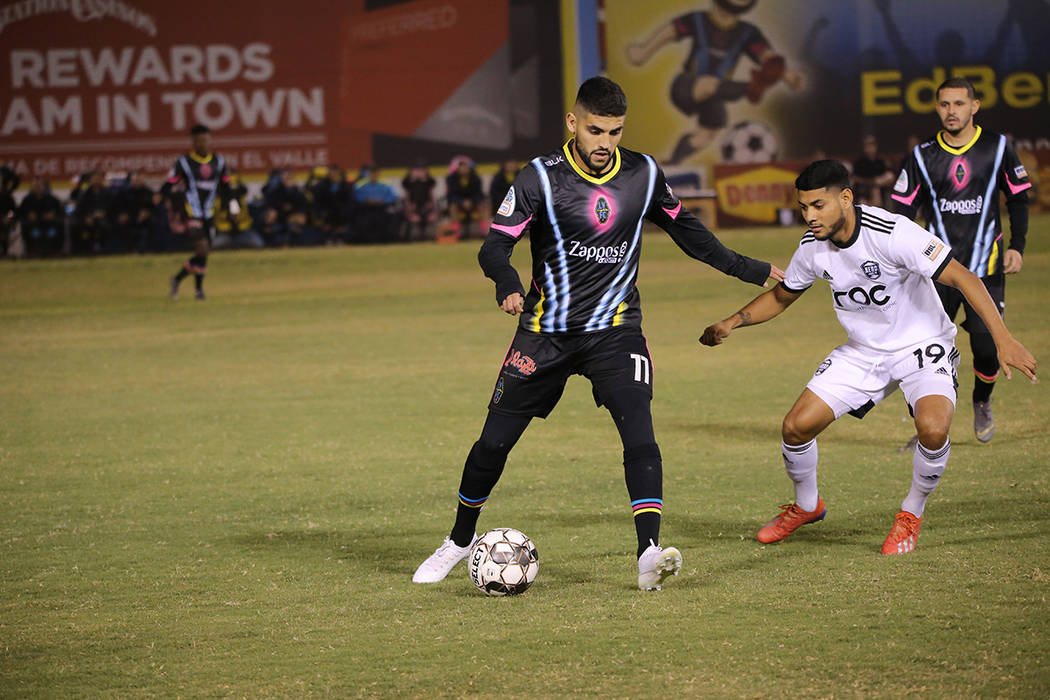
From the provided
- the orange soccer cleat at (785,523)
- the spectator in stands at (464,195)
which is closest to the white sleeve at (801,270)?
the orange soccer cleat at (785,523)

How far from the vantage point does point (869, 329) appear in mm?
6297

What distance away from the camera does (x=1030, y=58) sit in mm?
30938

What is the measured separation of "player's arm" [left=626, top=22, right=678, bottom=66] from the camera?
31.3 metres

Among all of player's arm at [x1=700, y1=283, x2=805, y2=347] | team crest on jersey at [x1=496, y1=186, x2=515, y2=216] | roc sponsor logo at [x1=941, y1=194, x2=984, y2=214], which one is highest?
team crest on jersey at [x1=496, y1=186, x2=515, y2=216]

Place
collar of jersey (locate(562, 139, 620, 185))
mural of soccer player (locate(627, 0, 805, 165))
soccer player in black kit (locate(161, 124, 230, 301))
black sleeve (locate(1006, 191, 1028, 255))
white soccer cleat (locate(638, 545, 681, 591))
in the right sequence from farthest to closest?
1. mural of soccer player (locate(627, 0, 805, 165))
2. soccer player in black kit (locate(161, 124, 230, 301))
3. black sleeve (locate(1006, 191, 1028, 255))
4. collar of jersey (locate(562, 139, 620, 185))
5. white soccer cleat (locate(638, 545, 681, 591))

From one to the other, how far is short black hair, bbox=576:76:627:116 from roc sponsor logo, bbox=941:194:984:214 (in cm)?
376

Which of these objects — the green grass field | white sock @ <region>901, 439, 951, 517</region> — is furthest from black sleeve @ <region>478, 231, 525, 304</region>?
white sock @ <region>901, 439, 951, 517</region>

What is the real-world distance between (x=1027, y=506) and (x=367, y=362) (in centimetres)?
733

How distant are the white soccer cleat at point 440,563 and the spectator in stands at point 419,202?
23089 mm

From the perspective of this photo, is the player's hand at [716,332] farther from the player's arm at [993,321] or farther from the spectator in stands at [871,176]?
the spectator in stands at [871,176]

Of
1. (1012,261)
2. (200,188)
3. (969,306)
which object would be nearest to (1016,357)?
(969,306)

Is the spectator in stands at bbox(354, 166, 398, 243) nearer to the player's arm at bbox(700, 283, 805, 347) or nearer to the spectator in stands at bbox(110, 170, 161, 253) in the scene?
the spectator in stands at bbox(110, 170, 161, 253)

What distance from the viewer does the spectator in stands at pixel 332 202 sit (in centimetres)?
2808

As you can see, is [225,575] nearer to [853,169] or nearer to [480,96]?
[853,169]
